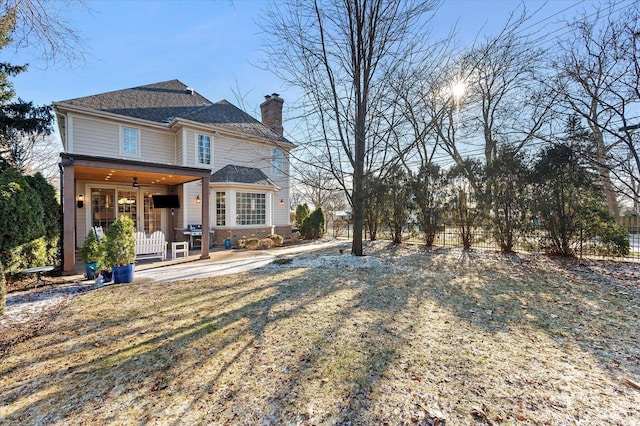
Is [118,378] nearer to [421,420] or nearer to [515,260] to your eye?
[421,420]

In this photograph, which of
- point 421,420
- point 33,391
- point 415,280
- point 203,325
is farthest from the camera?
point 415,280

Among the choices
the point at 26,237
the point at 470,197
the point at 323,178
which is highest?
the point at 323,178

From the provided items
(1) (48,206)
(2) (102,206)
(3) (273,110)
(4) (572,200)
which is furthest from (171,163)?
(4) (572,200)

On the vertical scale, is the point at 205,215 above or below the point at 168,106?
below

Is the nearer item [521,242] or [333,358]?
[333,358]

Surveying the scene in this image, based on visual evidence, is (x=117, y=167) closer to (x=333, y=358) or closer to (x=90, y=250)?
(x=90, y=250)

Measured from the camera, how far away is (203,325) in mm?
3811

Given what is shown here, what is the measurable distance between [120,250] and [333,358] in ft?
18.5

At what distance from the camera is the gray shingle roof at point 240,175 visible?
12.9 meters

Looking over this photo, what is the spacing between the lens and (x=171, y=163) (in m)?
12.9

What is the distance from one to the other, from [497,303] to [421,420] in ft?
11.5

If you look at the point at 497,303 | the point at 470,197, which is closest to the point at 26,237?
the point at 497,303

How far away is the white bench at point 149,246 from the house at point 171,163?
4.18 ft

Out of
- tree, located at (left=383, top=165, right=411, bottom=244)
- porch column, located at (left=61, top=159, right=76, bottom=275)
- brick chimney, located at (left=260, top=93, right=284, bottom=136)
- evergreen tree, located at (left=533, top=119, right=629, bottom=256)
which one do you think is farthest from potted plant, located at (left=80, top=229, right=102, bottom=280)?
evergreen tree, located at (left=533, top=119, right=629, bottom=256)
